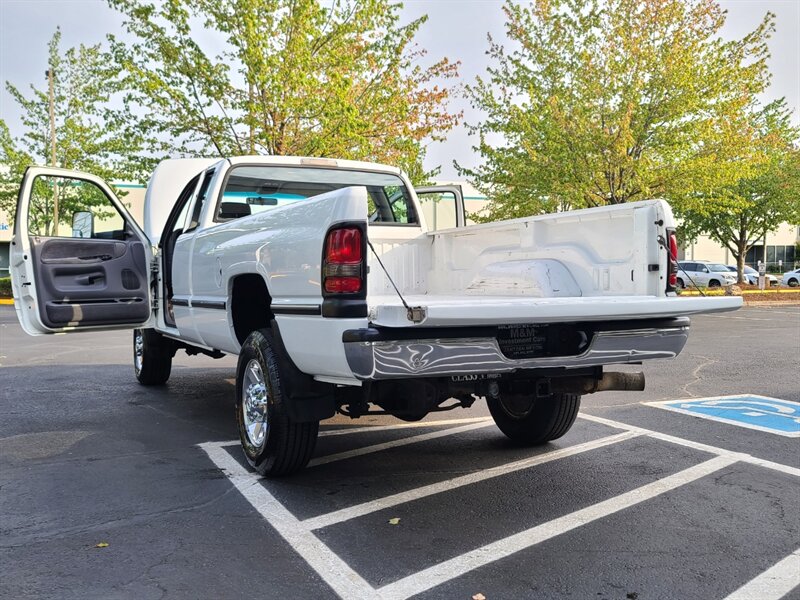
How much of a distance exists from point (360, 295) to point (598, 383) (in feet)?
6.07

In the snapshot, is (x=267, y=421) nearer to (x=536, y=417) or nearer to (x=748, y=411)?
(x=536, y=417)

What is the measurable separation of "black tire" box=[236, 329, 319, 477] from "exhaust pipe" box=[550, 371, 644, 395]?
1548 mm

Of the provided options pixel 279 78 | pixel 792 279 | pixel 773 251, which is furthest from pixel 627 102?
pixel 773 251

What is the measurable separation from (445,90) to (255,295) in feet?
49.9

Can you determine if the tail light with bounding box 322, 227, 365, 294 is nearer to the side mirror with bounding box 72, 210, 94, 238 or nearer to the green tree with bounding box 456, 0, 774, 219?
the side mirror with bounding box 72, 210, 94, 238

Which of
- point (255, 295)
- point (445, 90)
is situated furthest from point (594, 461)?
point (445, 90)

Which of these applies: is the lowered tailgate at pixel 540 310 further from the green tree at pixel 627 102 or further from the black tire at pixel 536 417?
the green tree at pixel 627 102

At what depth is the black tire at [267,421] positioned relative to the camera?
Answer: 4.39 meters

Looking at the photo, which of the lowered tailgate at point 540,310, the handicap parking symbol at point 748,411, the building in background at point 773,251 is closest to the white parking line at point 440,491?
the handicap parking symbol at point 748,411

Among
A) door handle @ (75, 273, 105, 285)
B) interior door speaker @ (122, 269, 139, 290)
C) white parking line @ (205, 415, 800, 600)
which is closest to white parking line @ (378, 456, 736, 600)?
white parking line @ (205, 415, 800, 600)

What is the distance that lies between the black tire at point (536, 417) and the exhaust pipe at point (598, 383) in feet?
2.12

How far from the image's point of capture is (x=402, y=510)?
4.10 m

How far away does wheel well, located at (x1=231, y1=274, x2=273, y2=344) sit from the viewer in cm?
Result: 511

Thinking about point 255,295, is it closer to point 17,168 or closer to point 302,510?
point 302,510
